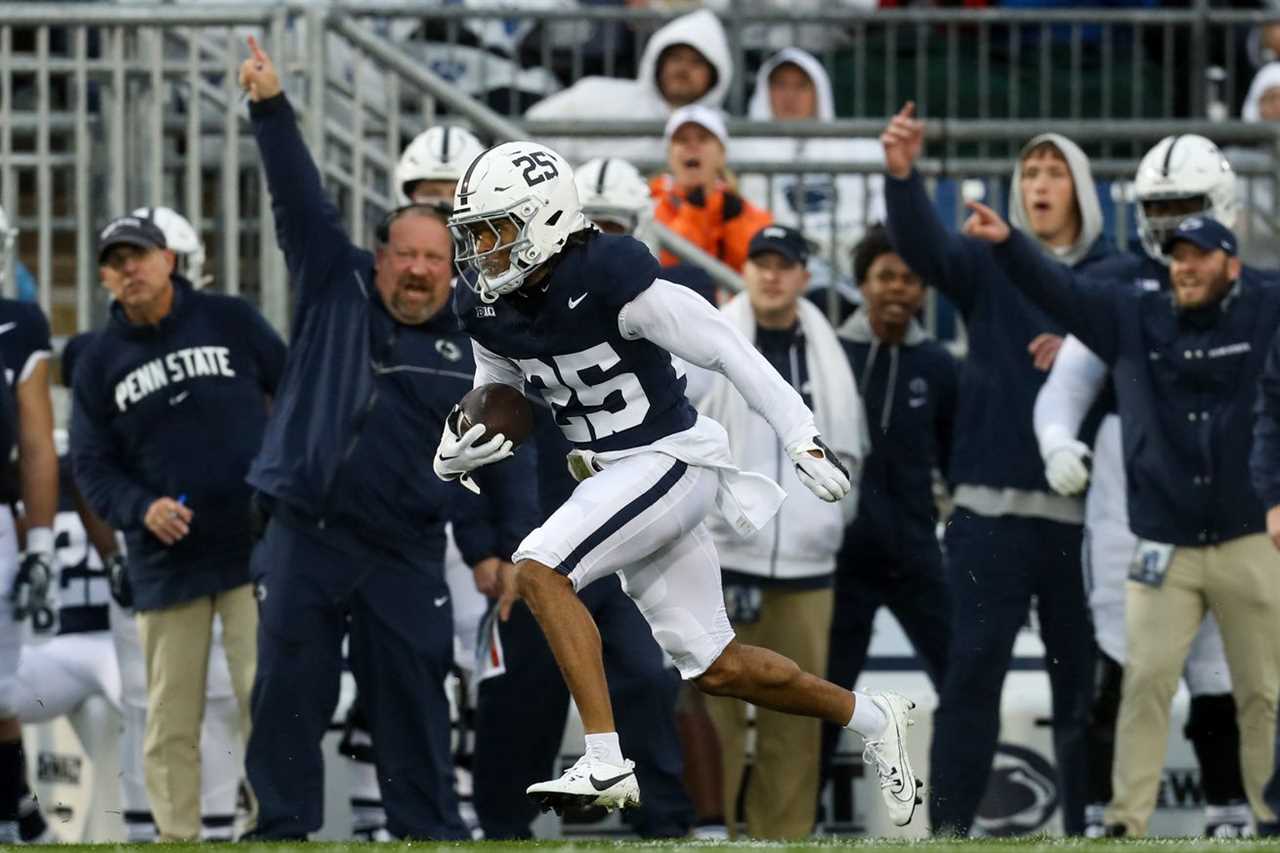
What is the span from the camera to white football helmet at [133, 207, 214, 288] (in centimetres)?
885

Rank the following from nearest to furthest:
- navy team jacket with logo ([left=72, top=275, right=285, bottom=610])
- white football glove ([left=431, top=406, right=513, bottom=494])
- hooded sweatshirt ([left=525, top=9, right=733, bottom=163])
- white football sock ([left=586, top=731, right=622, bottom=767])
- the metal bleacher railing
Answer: white football sock ([left=586, top=731, right=622, bottom=767]) < white football glove ([left=431, top=406, right=513, bottom=494]) < navy team jacket with logo ([left=72, top=275, right=285, bottom=610]) < the metal bleacher railing < hooded sweatshirt ([left=525, top=9, right=733, bottom=163])

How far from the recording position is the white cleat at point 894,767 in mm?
7027

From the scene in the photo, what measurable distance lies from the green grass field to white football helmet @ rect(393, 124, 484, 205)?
287 cm

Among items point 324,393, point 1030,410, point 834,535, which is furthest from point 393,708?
point 1030,410

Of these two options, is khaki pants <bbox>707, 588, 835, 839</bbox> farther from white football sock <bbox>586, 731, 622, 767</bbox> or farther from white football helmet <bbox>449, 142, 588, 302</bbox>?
white football helmet <bbox>449, 142, 588, 302</bbox>

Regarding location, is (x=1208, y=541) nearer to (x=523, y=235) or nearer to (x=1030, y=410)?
(x=1030, y=410)

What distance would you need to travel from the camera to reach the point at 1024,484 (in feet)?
27.8

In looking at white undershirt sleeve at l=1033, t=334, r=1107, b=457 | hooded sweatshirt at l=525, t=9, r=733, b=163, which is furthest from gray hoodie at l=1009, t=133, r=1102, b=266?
hooded sweatshirt at l=525, t=9, r=733, b=163

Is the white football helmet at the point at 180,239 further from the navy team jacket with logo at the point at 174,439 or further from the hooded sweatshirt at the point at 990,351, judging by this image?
the hooded sweatshirt at the point at 990,351

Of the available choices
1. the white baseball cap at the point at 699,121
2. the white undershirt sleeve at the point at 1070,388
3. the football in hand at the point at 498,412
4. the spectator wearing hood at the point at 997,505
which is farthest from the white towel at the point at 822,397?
the football in hand at the point at 498,412

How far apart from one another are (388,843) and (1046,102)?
21.2ft

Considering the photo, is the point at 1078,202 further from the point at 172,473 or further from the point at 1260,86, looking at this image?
the point at 1260,86

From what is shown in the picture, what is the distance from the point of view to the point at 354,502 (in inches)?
308

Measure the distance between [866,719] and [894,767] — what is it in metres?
0.15
